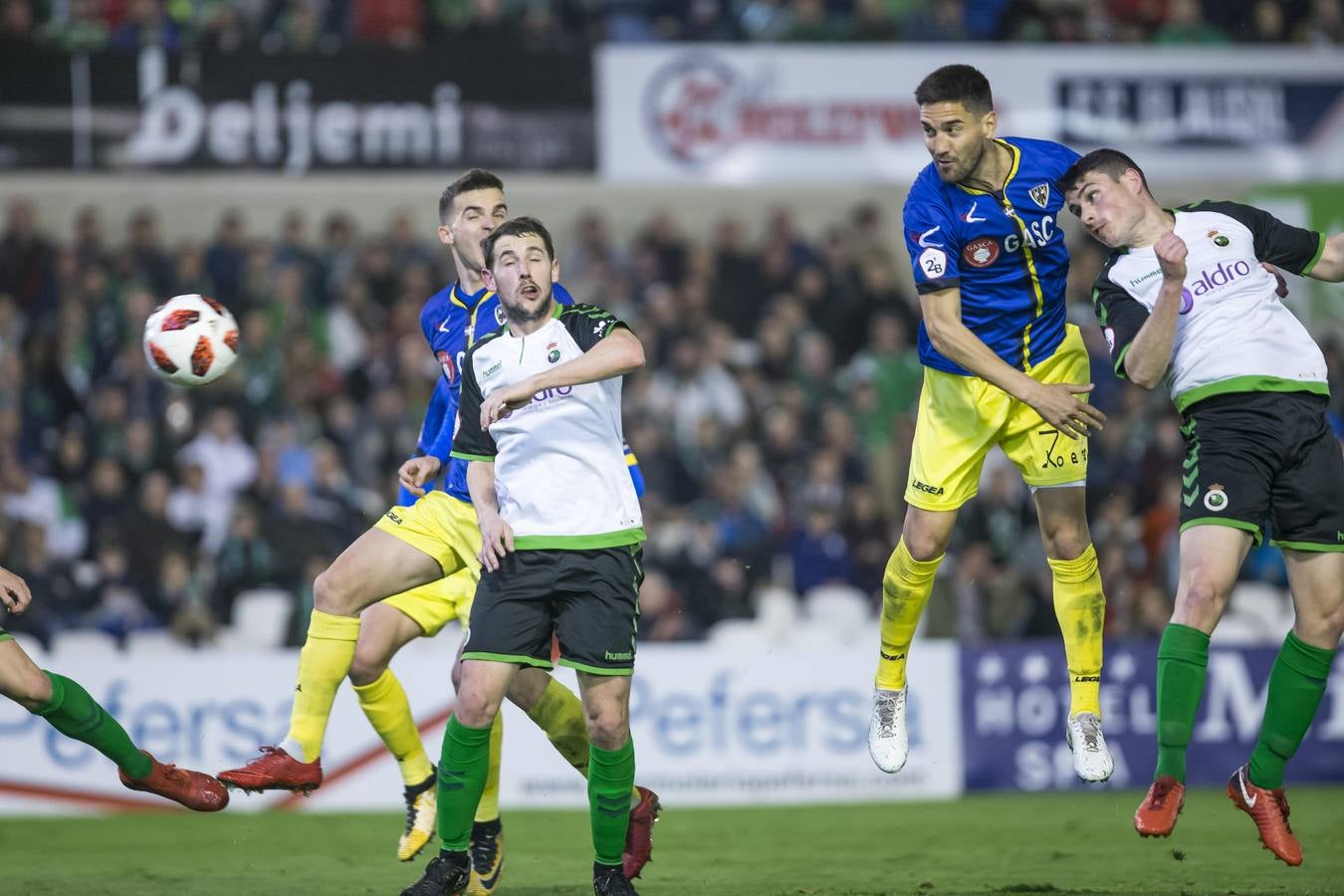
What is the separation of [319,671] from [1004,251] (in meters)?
3.77

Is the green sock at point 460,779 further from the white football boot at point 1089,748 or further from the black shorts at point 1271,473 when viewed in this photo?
the black shorts at point 1271,473

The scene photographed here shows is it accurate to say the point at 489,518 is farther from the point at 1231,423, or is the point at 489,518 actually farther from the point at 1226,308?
the point at 1226,308

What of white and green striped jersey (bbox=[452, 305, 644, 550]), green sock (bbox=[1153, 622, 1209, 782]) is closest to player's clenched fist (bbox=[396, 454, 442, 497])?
white and green striped jersey (bbox=[452, 305, 644, 550])

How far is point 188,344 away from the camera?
866cm

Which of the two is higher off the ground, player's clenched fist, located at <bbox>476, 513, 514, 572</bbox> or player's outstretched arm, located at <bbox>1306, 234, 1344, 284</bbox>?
player's outstretched arm, located at <bbox>1306, 234, 1344, 284</bbox>

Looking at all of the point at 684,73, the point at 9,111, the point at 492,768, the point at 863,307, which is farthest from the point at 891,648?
the point at 9,111

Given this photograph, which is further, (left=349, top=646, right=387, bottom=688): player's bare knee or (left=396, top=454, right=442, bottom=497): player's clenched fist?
(left=349, top=646, right=387, bottom=688): player's bare knee

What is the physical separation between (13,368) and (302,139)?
3757 millimetres

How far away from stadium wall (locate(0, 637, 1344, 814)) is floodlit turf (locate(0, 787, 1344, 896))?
1.32 ft

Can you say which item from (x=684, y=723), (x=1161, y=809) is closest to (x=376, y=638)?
(x=1161, y=809)

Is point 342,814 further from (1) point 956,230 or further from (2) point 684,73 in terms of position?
(2) point 684,73

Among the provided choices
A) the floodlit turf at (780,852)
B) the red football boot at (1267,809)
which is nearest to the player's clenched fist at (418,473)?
the floodlit turf at (780,852)

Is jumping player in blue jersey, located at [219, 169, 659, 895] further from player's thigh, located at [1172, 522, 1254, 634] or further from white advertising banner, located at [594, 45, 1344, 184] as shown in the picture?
white advertising banner, located at [594, 45, 1344, 184]

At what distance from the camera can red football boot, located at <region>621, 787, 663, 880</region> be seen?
320 inches
